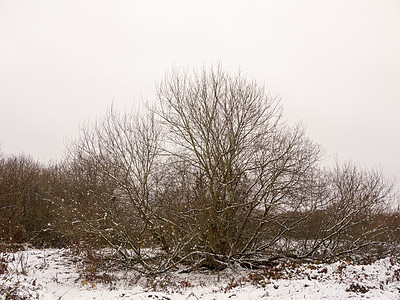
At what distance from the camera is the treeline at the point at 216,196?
1034cm

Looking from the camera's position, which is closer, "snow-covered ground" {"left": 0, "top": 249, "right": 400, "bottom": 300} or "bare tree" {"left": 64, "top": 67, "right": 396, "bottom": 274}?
"snow-covered ground" {"left": 0, "top": 249, "right": 400, "bottom": 300}

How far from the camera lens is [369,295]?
591cm

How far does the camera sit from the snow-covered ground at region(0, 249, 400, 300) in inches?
254

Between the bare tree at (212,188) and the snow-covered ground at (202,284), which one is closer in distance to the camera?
the snow-covered ground at (202,284)

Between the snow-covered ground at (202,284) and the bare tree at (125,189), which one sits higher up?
the bare tree at (125,189)

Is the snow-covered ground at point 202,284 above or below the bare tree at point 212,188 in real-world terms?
below

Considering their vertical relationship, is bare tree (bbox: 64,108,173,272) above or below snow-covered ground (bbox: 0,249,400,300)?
above

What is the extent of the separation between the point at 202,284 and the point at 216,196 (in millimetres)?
2863

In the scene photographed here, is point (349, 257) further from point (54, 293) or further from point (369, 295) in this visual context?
point (54, 293)

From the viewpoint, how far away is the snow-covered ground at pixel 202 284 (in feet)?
21.2

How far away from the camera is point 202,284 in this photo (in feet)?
28.7

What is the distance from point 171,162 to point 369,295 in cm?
712

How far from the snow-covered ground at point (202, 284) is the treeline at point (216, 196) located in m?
0.93

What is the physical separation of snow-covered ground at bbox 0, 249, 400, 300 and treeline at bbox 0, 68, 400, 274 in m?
0.93
